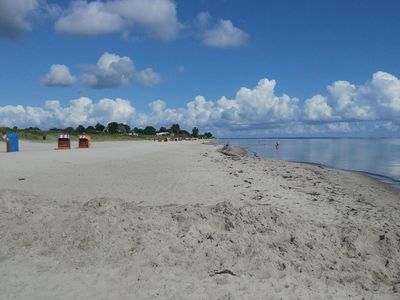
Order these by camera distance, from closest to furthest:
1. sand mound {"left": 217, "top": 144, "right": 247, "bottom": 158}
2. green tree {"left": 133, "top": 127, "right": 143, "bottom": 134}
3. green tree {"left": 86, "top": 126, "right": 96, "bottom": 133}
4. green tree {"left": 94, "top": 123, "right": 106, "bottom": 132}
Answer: sand mound {"left": 217, "top": 144, "right": 247, "bottom": 158} < green tree {"left": 86, "top": 126, "right": 96, "bottom": 133} < green tree {"left": 94, "top": 123, "right": 106, "bottom": 132} < green tree {"left": 133, "top": 127, "right": 143, "bottom": 134}

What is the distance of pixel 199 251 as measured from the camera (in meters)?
6.25

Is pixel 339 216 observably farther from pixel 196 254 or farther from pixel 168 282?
pixel 168 282

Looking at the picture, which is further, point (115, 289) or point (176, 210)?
point (176, 210)

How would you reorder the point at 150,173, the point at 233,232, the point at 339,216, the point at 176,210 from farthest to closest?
the point at 150,173, the point at 339,216, the point at 176,210, the point at 233,232

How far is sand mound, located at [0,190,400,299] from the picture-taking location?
530 centimetres

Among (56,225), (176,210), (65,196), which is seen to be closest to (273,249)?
(176,210)

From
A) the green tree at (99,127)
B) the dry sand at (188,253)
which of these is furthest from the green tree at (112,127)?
the dry sand at (188,253)

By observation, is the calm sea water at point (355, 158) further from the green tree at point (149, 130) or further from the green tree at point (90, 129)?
the green tree at point (149, 130)

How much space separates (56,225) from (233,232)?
361cm

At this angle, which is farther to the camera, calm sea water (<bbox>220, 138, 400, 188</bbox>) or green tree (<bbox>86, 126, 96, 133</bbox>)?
green tree (<bbox>86, 126, 96, 133</bbox>)

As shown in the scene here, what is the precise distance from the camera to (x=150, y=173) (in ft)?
56.6

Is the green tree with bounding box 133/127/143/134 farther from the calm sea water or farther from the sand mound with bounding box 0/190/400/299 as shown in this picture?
the sand mound with bounding box 0/190/400/299

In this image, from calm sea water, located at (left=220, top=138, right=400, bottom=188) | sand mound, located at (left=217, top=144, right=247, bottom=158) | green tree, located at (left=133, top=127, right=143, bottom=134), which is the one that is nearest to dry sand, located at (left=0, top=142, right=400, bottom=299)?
calm sea water, located at (left=220, top=138, right=400, bottom=188)

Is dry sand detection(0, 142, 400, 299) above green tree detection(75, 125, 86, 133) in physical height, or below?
below
